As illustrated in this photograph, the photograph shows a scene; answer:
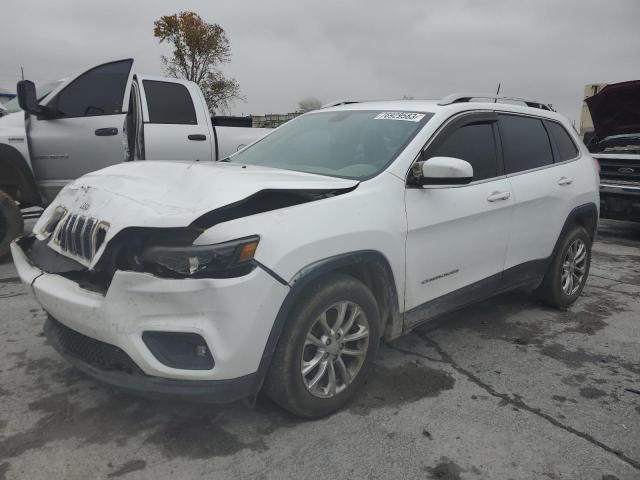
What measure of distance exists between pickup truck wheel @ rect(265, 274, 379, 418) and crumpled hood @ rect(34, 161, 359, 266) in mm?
548

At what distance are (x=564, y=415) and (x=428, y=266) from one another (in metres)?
1.08

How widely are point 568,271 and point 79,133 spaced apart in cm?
519

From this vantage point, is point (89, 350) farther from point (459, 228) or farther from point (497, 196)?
point (497, 196)

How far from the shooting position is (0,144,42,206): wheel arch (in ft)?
17.4

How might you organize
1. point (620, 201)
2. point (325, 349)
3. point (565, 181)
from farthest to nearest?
point (620, 201)
point (565, 181)
point (325, 349)

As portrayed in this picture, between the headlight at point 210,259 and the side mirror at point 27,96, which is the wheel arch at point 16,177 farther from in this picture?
the headlight at point 210,259

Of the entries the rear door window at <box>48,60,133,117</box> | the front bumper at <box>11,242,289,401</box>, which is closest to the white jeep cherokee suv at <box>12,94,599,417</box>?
the front bumper at <box>11,242,289,401</box>

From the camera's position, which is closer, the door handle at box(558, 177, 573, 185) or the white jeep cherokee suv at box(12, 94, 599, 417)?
the white jeep cherokee suv at box(12, 94, 599, 417)

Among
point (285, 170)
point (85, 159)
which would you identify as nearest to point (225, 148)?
point (85, 159)

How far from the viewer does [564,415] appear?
2760 mm

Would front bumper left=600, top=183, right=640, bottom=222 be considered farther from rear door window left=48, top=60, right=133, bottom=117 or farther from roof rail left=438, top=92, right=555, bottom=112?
rear door window left=48, top=60, right=133, bottom=117

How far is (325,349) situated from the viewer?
8.44 feet

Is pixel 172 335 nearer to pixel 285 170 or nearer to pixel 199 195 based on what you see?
pixel 199 195

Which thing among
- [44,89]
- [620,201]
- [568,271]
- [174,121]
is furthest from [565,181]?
[44,89]
